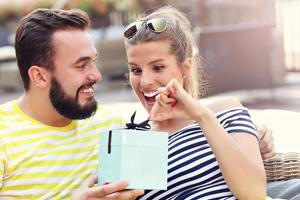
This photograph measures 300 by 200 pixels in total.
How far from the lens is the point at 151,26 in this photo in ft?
7.63

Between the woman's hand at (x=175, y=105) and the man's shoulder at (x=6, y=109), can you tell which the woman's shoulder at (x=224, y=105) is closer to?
the woman's hand at (x=175, y=105)

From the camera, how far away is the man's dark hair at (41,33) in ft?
7.91

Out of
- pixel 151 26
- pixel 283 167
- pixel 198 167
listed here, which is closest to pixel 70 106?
pixel 151 26

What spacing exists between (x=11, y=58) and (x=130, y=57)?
10.1 meters

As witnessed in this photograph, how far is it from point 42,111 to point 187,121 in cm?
56

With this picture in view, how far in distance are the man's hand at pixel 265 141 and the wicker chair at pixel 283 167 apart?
5cm

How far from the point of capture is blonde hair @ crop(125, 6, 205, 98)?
2.33 m

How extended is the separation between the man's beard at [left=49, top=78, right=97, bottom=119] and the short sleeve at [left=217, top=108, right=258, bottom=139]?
0.51m

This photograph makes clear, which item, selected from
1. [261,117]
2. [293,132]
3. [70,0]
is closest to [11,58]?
[70,0]

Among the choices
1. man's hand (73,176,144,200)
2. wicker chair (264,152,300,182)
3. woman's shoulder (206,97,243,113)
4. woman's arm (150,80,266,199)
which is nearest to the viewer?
man's hand (73,176,144,200)

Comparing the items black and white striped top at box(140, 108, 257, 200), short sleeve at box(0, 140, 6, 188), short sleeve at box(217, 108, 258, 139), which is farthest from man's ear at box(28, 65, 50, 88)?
short sleeve at box(217, 108, 258, 139)

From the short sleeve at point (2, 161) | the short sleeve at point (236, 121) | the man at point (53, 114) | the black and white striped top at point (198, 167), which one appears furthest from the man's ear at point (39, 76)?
the short sleeve at point (236, 121)

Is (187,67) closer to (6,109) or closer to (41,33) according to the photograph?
(41,33)

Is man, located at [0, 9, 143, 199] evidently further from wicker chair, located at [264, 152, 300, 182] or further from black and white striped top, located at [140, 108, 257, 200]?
wicker chair, located at [264, 152, 300, 182]
